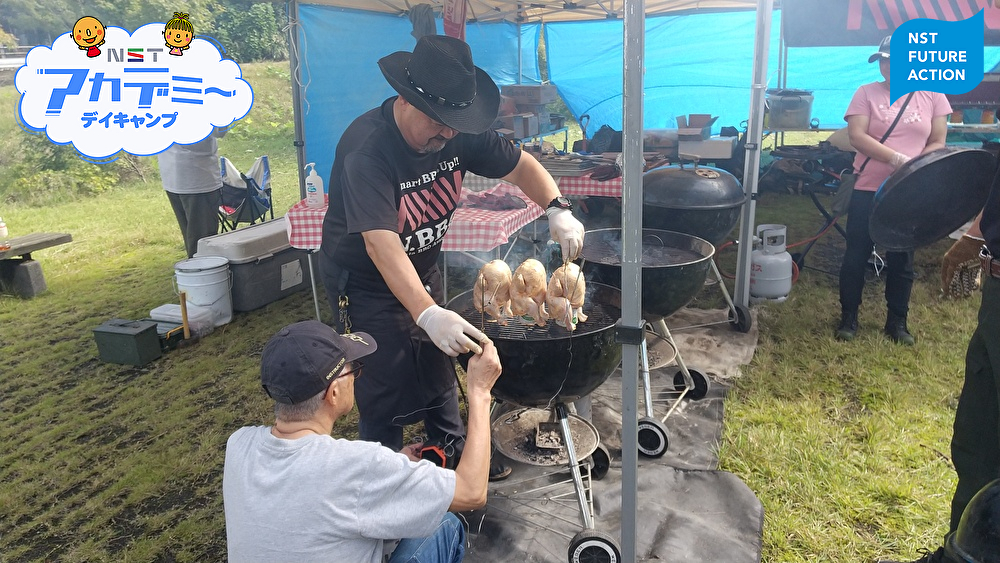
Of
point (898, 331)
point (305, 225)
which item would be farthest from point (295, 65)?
point (898, 331)

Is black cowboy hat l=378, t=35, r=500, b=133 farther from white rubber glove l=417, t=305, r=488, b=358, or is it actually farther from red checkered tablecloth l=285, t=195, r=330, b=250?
red checkered tablecloth l=285, t=195, r=330, b=250

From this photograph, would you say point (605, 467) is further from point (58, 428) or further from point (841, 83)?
point (841, 83)

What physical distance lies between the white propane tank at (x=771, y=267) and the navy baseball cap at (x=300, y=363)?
16.7 feet

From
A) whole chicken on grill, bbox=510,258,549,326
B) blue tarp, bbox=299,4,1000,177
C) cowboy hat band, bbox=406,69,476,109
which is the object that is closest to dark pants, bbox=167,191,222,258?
blue tarp, bbox=299,4,1000,177

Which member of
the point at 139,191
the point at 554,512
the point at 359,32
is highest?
the point at 359,32

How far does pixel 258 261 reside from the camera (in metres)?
6.30

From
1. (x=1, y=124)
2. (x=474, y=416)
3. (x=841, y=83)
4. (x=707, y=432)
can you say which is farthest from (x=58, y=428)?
(x=1, y=124)

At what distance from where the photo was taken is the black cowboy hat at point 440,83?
8.09ft

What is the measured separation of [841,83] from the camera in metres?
11.4

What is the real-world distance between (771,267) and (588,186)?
1926mm

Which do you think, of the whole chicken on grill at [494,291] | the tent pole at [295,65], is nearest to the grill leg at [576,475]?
the whole chicken on grill at [494,291]

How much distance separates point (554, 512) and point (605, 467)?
409mm

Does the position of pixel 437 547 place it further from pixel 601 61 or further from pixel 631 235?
pixel 601 61

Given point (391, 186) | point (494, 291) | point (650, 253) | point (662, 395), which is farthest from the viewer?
point (662, 395)
